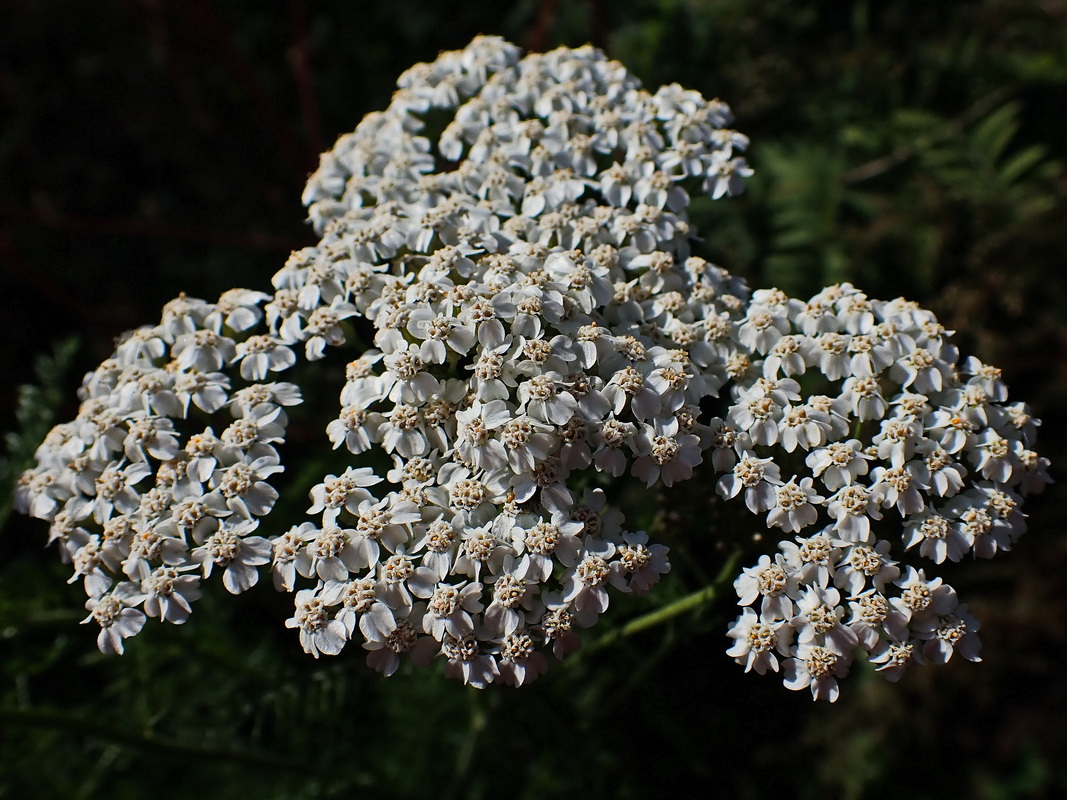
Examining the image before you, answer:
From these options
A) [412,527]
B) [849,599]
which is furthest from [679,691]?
[412,527]

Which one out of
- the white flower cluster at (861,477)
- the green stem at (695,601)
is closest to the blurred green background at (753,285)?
the green stem at (695,601)

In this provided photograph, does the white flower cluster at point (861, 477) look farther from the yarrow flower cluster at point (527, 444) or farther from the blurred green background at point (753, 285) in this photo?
the blurred green background at point (753, 285)

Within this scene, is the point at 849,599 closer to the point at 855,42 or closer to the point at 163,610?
the point at 163,610

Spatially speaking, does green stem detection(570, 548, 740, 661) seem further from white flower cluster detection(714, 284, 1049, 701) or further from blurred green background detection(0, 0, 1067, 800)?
blurred green background detection(0, 0, 1067, 800)

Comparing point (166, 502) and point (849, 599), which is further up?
point (166, 502)

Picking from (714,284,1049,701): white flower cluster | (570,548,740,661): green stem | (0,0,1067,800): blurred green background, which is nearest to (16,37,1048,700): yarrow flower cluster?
(714,284,1049,701): white flower cluster

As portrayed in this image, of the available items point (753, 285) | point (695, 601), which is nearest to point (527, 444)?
point (695, 601)
